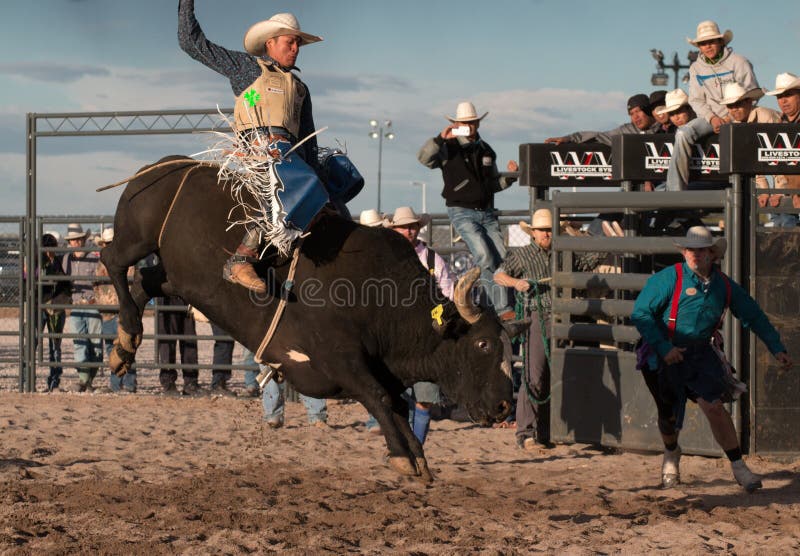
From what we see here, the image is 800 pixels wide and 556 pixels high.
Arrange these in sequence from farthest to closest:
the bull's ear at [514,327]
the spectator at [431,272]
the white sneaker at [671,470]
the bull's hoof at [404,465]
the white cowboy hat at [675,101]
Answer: the white cowboy hat at [675,101], the spectator at [431,272], the white sneaker at [671,470], the bull's ear at [514,327], the bull's hoof at [404,465]

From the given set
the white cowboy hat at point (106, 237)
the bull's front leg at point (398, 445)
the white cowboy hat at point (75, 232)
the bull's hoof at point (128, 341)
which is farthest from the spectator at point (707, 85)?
the white cowboy hat at point (75, 232)

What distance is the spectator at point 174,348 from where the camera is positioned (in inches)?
497

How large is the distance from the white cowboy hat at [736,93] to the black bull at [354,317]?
378cm

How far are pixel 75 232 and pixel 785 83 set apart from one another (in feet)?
28.5

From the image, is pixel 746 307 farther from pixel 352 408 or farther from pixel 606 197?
pixel 352 408

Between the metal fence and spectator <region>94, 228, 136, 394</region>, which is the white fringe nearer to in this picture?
the metal fence

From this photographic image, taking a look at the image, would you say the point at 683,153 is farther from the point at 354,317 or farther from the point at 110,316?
the point at 110,316

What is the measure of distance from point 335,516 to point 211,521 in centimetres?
72

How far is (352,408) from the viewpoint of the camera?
11.9 m

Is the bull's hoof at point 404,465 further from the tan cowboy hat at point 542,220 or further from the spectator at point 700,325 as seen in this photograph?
the tan cowboy hat at point 542,220

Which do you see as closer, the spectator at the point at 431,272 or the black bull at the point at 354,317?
the black bull at the point at 354,317

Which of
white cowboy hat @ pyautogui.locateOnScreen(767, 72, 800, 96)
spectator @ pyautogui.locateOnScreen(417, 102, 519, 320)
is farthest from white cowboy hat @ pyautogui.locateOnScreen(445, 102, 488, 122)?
white cowboy hat @ pyautogui.locateOnScreen(767, 72, 800, 96)

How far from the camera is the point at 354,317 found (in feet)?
19.7

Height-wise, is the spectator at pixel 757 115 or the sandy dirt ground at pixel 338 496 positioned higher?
the spectator at pixel 757 115
